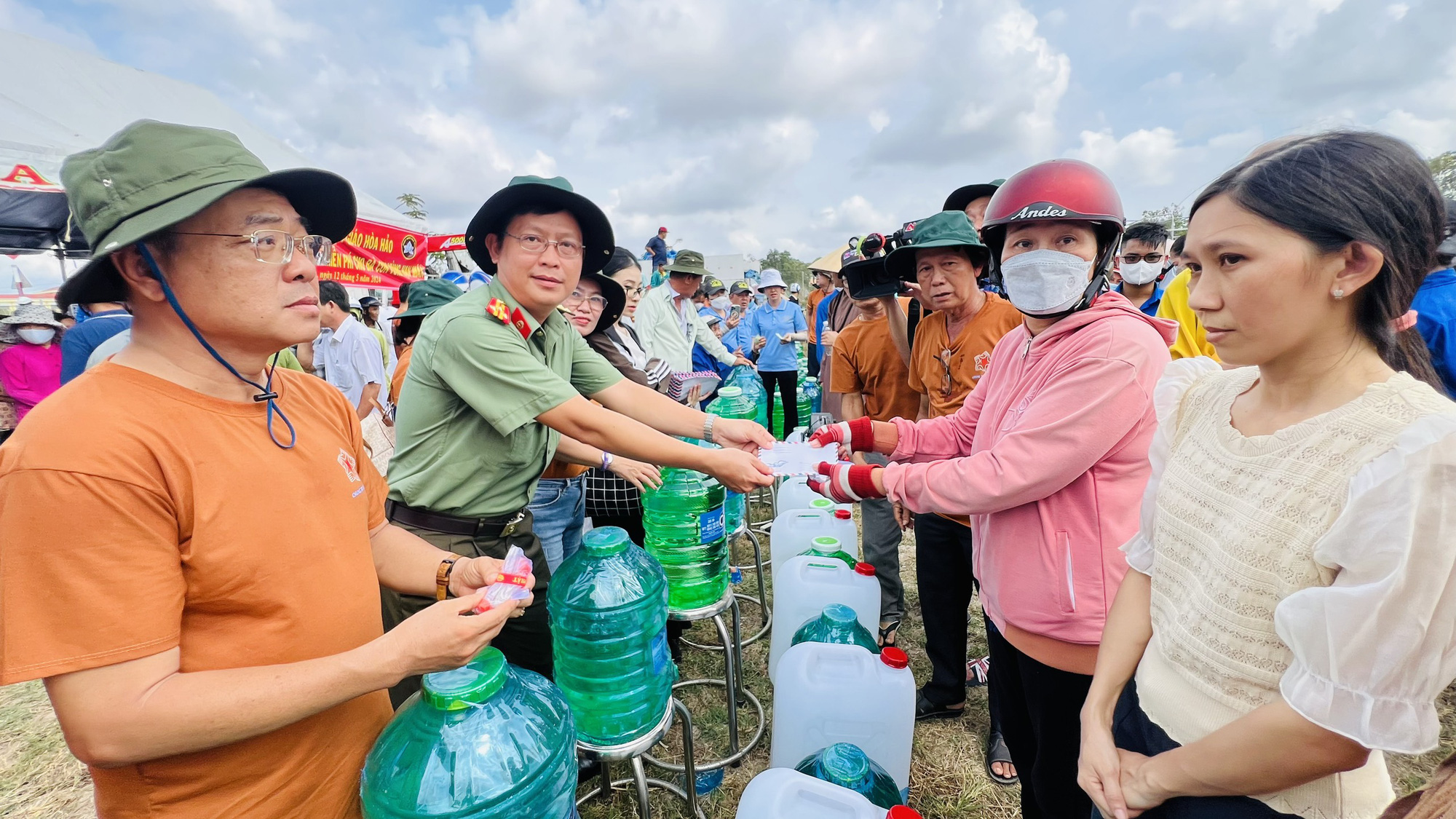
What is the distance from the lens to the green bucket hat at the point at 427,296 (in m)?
4.32

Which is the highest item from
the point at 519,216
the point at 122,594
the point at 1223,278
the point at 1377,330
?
the point at 519,216

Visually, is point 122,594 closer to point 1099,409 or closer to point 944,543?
point 1099,409

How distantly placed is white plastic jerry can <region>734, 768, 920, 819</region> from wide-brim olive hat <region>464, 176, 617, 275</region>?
1992 millimetres

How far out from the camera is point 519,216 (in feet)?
7.50

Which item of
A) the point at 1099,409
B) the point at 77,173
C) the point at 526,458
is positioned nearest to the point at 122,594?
the point at 77,173

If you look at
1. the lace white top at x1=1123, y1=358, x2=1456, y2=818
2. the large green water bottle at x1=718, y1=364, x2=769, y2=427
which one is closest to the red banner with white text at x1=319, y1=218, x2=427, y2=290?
the large green water bottle at x1=718, y1=364, x2=769, y2=427

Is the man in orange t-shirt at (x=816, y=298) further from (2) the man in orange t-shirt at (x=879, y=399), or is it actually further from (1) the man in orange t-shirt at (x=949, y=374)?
(1) the man in orange t-shirt at (x=949, y=374)

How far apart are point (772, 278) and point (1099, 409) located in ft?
28.8

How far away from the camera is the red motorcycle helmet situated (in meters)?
1.95

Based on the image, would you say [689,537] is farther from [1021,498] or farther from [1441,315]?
[1441,315]

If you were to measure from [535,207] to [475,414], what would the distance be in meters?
0.83

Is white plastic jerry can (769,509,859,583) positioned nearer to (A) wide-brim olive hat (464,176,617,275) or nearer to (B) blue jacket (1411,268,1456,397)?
(A) wide-brim olive hat (464,176,617,275)

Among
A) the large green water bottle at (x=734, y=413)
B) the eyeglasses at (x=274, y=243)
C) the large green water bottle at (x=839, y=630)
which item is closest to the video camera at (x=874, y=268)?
the large green water bottle at (x=734, y=413)

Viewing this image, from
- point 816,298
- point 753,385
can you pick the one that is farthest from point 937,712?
point 816,298
